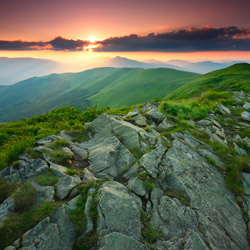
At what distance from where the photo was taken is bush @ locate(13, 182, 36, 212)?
5969 millimetres

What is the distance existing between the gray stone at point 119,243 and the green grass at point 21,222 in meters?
2.20

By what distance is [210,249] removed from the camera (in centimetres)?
579

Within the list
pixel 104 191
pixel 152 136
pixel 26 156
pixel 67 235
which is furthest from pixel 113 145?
pixel 67 235

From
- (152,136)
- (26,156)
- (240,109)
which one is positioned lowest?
(240,109)

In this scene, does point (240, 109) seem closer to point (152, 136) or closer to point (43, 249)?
point (152, 136)

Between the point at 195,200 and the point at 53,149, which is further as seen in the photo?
the point at 53,149

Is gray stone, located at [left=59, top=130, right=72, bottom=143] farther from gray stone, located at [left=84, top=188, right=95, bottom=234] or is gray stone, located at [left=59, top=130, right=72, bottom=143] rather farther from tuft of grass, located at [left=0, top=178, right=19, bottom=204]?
gray stone, located at [left=84, top=188, right=95, bottom=234]

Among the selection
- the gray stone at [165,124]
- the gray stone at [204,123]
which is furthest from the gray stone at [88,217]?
the gray stone at [204,123]

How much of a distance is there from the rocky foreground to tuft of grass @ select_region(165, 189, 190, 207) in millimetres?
44

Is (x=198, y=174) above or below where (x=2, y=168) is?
below

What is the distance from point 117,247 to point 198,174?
19.4 feet

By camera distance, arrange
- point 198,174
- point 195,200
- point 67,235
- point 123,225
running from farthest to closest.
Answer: point 198,174
point 195,200
point 123,225
point 67,235

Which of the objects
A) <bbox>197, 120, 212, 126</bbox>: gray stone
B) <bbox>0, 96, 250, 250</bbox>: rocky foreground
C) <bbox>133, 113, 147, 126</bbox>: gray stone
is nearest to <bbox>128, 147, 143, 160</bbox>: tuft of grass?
<bbox>0, 96, 250, 250</bbox>: rocky foreground

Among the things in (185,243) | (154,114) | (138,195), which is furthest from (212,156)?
(185,243)
